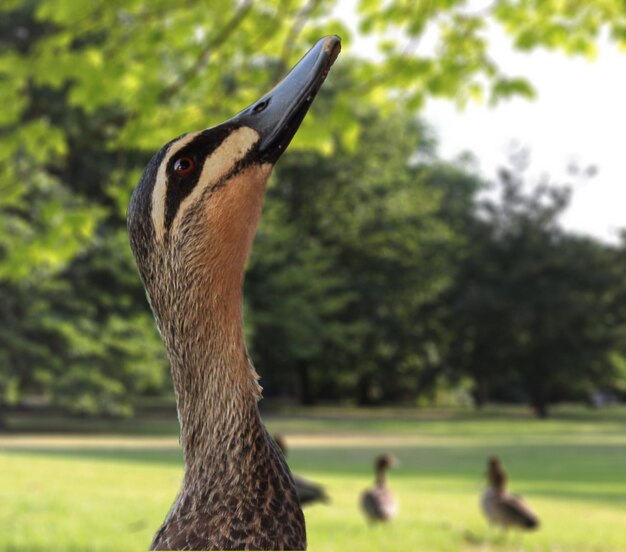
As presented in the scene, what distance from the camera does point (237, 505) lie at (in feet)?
1.66

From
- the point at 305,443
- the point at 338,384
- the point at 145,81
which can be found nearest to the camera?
the point at 145,81

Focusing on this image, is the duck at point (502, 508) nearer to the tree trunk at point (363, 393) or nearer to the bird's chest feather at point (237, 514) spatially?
the bird's chest feather at point (237, 514)

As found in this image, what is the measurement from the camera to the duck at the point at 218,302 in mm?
504

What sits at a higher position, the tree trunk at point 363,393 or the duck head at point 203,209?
the tree trunk at point 363,393

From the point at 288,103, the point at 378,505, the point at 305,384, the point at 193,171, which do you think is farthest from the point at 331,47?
the point at 305,384

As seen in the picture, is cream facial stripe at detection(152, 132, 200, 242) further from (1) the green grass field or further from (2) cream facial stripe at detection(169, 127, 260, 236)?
(1) the green grass field

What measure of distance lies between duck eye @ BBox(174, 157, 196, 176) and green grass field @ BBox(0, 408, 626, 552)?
3.24 ft

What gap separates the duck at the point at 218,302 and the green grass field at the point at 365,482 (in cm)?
97

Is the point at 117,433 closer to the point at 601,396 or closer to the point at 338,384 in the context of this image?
the point at 338,384

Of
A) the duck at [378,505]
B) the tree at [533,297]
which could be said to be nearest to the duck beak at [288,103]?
the duck at [378,505]

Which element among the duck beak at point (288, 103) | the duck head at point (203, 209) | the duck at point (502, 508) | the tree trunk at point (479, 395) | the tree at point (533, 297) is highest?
the tree at point (533, 297)

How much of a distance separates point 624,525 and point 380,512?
351 centimetres

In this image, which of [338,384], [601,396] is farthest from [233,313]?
[601,396]

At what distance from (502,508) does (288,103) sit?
35.4 feet
